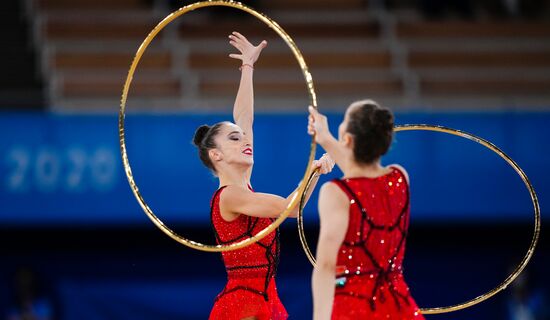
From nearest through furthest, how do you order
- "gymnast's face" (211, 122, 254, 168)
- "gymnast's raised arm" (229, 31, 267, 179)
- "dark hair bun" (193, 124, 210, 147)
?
"gymnast's face" (211, 122, 254, 168), "dark hair bun" (193, 124, 210, 147), "gymnast's raised arm" (229, 31, 267, 179)

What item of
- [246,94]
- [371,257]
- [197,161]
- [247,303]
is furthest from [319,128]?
[197,161]

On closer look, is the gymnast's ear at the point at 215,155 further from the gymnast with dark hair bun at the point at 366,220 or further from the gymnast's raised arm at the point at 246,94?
the gymnast with dark hair bun at the point at 366,220

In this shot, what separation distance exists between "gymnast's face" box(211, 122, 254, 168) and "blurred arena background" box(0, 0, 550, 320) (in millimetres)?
3153

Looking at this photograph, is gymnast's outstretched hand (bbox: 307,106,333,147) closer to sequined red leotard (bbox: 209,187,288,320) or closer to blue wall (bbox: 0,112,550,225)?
sequined red leotard (bbox: 209,187,288,320)

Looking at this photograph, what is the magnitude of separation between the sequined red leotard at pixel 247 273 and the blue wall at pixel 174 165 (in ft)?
10.9

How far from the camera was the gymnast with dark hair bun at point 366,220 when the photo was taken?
11.4 feet

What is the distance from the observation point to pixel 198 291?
327 inches

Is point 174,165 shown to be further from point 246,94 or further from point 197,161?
point 246,94

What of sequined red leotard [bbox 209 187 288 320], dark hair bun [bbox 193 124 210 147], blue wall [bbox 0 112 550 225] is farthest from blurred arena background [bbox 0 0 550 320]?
sequined red leotard [bbox 209 187 288 320]

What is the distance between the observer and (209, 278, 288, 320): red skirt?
4297 millimetres

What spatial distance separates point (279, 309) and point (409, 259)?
4.16 meters

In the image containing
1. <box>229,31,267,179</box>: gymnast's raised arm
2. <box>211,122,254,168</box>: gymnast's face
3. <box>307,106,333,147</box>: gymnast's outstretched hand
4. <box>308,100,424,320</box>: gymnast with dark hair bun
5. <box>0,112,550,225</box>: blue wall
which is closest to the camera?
<box>308,100,424,320</box>: gymnast with dark hair bun

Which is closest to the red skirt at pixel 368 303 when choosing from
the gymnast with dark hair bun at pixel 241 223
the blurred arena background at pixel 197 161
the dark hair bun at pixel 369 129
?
the dark hair bun at pixel 369 129

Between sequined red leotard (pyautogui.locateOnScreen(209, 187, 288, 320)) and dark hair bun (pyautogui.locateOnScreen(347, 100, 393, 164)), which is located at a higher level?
dark hair bun (pyautogui.locateOnScreen(347, 100, 393, 164))
